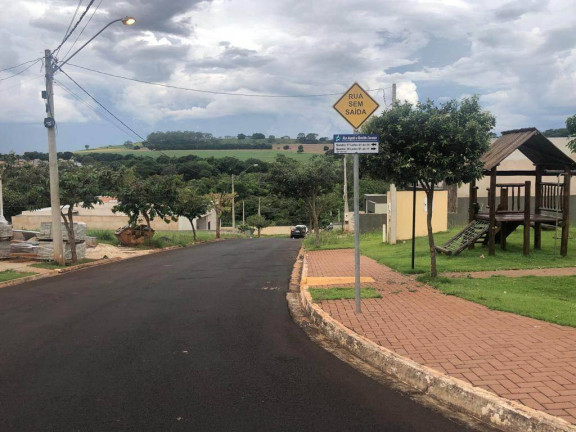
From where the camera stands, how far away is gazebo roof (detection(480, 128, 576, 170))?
1241 centimetres

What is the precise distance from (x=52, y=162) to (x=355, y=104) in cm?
1200

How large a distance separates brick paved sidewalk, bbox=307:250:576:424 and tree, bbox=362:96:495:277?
2.54 m

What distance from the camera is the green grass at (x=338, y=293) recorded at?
28.8ft

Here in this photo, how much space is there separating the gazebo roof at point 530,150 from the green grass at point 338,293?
540 cm

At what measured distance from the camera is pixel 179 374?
16.6 ft

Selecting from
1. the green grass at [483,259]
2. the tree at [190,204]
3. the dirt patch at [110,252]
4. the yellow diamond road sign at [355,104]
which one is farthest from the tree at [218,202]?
the yellow diamond road sign at [355,104]

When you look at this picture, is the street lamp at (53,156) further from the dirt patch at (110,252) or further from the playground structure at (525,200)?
the playground structure at (525,200)

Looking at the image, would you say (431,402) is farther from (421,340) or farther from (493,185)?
(493,185)

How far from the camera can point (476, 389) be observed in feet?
14.1

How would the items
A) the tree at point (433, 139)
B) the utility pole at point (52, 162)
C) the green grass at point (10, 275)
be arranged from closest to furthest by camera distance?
the tree at point (433, 139), the green grass at point (10, 275), the utility pole at point (52, 162)

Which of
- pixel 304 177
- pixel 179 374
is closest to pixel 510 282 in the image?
pixel 179 374

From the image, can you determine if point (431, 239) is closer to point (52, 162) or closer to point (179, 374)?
point (179, 374)

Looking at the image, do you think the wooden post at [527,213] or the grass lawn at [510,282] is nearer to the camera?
the grass lawn at [510,282]

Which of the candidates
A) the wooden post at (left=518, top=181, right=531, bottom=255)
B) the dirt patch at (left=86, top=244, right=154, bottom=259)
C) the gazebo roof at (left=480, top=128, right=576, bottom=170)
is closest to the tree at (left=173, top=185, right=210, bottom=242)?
the dirt patch at (left=86, top=244, right=154, bottom=259)
